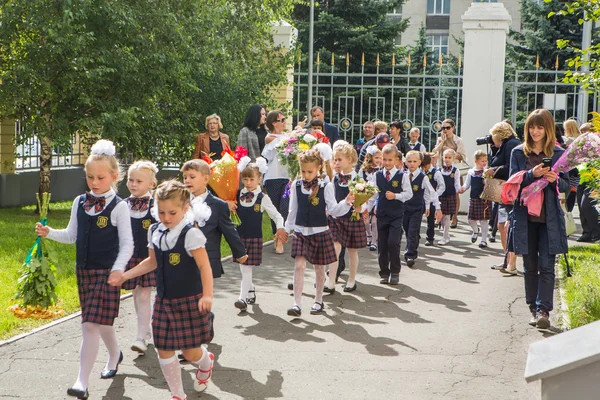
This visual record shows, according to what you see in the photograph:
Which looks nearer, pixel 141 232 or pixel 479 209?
pixel 141 232

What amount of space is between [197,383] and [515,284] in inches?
218

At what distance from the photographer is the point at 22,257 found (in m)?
10.9

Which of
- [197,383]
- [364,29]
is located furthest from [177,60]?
[364,29]

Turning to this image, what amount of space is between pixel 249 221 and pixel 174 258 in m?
3.31

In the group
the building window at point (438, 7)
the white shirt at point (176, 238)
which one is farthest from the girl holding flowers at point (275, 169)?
the building window at point (438, 7)

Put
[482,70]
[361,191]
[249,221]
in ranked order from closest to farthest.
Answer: [361,191], [249,221], [482,70]

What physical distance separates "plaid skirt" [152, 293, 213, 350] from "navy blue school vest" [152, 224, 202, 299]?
49mm

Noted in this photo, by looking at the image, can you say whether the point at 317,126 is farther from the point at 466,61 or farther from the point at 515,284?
the point at 466,61

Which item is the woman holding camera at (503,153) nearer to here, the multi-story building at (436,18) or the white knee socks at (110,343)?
the white knee socks at (110,343)

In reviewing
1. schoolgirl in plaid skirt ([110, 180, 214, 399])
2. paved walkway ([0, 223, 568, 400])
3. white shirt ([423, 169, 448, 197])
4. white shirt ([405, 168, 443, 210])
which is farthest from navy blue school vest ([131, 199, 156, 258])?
white shirt ([423, 169, 448, 197])

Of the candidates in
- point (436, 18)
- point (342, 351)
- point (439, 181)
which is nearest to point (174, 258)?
point (342, 351)

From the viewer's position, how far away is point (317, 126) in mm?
12195

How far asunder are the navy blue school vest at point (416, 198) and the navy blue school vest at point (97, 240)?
19.9ft

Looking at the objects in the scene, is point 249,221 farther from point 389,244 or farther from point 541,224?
point 541,224
